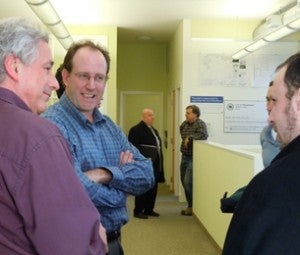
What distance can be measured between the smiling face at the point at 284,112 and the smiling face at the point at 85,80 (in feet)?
2.45

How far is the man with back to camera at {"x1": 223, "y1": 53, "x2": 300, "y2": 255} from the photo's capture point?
3.58 ft

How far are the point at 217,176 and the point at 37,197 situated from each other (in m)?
3.54

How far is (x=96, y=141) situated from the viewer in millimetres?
1693

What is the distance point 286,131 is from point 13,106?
0.78m

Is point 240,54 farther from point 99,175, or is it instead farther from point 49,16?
point 99,175

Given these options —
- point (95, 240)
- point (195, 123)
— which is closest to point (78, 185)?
point (95, 240)

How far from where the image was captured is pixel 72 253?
98 centimetres

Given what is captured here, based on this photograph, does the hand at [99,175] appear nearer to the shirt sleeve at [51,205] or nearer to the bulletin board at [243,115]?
the shirt sleeve at [51,205]

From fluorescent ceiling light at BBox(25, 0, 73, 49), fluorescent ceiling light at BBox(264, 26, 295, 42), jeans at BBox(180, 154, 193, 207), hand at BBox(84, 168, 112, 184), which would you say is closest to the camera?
hand at BBox(84, 168, 112, 184)

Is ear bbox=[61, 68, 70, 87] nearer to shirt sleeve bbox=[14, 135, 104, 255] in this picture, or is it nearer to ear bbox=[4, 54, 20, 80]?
ear bbox=[4, 54, 20, 80]

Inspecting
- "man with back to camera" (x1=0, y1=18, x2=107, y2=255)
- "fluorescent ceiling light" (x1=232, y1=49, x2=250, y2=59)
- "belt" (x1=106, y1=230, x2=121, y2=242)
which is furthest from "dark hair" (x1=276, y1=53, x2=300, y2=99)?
"fluorescent ceiling light" (x1=232, y1=49, x2=250, y2=59)

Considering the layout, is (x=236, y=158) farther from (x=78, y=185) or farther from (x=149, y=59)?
(x=149, y=59)

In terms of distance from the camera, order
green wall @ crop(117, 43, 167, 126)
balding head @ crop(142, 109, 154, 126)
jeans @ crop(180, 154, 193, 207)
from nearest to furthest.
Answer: balding head @ crop(142, 109, 154, 126) → jeans @ crop(180, 154, 193, 207) → green wall @ crop(117, 43, 167, 126)

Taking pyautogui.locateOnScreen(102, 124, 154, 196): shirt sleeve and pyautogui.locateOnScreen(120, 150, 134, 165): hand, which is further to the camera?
pyautogui.locateOnScreen(120, 150, 134, 165): hand
